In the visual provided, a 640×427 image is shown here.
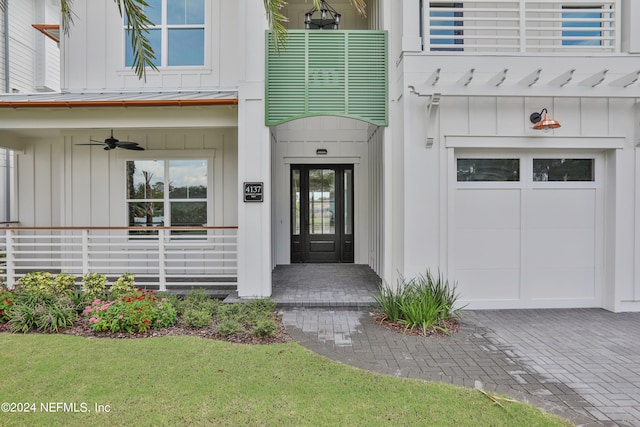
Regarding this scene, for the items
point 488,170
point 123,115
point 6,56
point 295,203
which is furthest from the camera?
point 6,56

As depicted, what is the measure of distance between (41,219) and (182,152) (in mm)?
3977

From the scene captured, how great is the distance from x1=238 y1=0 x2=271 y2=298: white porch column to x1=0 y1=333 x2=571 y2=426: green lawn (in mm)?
1843

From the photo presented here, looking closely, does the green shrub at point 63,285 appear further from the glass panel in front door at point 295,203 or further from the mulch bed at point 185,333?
the glass panel in front door at point 295,203

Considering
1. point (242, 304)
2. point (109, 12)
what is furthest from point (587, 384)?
point (109, 12)

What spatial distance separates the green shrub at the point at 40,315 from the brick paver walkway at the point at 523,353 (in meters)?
2.89

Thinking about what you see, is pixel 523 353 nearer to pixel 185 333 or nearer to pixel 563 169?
pixel 563 169

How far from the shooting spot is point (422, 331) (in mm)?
4453

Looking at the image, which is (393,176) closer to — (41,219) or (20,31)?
(41,219)

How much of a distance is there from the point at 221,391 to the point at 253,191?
3225mm

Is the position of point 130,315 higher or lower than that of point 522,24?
lower

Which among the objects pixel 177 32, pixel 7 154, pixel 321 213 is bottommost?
pixel 321 213

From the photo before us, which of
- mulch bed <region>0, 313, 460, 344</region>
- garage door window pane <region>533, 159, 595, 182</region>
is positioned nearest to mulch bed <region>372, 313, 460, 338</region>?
mulch bed <region>0, 313, 460, 344</region>

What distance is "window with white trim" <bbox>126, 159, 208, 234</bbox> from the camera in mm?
7551

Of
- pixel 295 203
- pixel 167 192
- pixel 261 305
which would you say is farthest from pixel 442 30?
pixel 167 192
